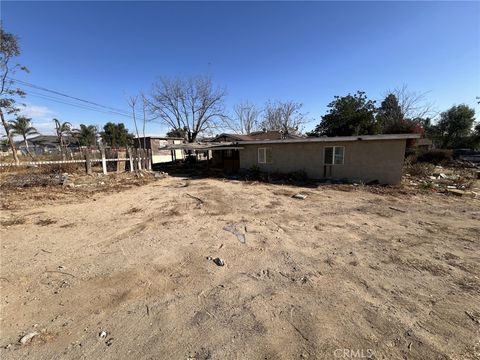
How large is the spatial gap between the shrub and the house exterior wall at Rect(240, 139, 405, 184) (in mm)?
13644

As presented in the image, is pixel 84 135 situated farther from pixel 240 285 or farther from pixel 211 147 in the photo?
pixel 240 285

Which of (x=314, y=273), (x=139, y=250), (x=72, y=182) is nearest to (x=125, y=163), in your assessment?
(x=72, y=182)

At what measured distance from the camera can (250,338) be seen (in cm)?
259

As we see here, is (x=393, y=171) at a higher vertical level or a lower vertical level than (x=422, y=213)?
higher

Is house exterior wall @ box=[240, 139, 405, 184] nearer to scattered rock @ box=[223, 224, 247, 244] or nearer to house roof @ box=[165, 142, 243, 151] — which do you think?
house roof @ box=[165, 142, 243, 151]

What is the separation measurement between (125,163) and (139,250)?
11.7 meters

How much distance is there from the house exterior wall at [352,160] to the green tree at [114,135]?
4232 centimetres

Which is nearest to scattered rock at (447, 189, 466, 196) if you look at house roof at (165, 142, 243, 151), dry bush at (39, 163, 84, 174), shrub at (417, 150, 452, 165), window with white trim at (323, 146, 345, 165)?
window with white trim at (323, 146, 345, 165)

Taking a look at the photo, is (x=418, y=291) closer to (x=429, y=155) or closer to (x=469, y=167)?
(x=469, y=167)

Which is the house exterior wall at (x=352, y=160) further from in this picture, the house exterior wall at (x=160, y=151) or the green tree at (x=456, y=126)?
the green tree at (x=456, y=126)

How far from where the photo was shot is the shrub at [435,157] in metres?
21.4

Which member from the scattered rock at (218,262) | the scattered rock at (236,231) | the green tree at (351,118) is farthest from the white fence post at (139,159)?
the green tree at (351,118)

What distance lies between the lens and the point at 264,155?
15.7m

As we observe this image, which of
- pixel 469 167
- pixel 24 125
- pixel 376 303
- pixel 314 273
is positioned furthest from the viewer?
pixel 24 125
